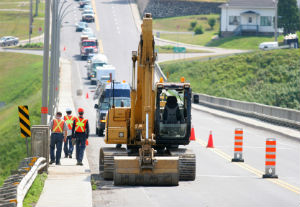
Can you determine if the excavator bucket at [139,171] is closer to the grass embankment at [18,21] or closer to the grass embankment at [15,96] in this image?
the grass embankment at [15,96]

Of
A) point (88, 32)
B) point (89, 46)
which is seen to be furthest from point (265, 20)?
point (89, 46)

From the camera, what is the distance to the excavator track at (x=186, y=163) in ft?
65.0

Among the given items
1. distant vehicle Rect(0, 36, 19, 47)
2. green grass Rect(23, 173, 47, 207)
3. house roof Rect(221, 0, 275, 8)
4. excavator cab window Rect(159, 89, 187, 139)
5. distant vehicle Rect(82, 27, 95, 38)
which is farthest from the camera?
house roof Rect(221, 0, 275, 8)

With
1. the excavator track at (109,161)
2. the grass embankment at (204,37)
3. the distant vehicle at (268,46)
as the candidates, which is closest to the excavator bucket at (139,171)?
the excavator track at (109,161)

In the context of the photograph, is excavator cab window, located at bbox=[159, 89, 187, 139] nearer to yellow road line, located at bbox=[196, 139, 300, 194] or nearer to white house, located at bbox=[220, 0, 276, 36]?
yellow road line, located at bbox=[196, 139, 300, 194]

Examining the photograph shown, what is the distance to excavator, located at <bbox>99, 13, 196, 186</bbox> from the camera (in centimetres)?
1859

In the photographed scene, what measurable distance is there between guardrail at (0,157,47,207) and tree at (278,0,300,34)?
89.7 metres

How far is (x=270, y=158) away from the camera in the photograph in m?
21.4

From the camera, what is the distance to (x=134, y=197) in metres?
17.3

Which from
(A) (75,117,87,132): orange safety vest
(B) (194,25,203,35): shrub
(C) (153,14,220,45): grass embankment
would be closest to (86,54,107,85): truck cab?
(C) (153,14,220,45): grass embankment

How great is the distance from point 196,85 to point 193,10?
54.7m

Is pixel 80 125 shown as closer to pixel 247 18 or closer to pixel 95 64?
pixel 95 64

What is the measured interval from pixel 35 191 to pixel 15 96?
66.0 metres

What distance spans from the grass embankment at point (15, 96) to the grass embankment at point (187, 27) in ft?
93.9
